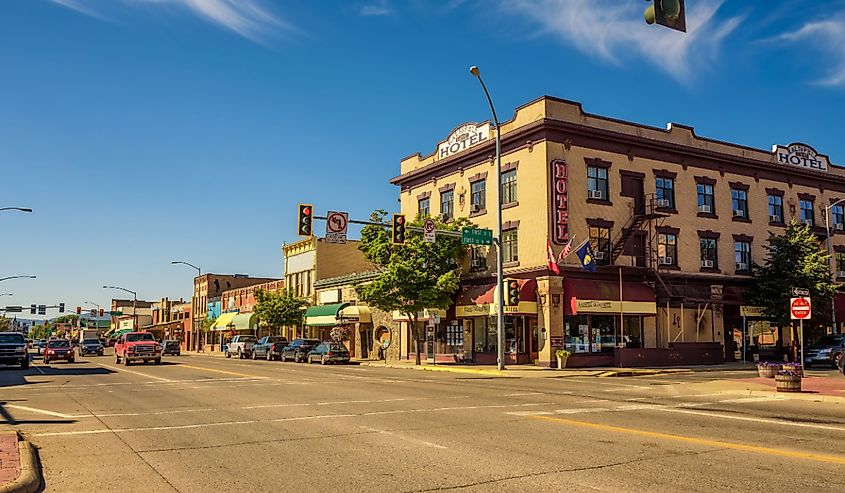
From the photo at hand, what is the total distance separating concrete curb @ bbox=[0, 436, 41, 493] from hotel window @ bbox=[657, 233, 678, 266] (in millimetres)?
34897

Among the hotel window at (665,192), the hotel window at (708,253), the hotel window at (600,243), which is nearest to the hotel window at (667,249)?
the hotel window at (665,192)

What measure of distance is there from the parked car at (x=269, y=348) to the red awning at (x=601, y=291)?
2469 cm

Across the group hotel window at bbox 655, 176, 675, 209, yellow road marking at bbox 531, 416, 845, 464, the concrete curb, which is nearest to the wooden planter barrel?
yellow road marking at bbox 531, 416, 845, 464

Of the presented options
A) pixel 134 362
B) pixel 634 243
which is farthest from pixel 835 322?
pixel 134 362

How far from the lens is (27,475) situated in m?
8.20

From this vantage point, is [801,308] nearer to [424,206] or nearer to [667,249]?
[667,249]

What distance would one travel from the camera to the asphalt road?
8.29 m

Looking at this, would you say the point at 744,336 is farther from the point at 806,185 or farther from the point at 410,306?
the point at 410,306

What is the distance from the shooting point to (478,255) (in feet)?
136

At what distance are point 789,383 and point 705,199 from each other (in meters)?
24.4

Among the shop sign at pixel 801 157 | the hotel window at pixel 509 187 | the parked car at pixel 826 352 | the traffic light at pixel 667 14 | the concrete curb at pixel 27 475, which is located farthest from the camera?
the shop sign at pixel 801 157

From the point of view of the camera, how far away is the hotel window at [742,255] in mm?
43469

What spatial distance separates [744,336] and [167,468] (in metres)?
40.4

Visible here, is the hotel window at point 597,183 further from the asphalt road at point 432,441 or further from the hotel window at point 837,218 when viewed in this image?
the hotel window at point 837,218
